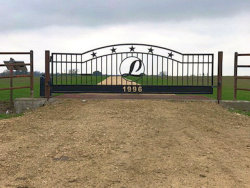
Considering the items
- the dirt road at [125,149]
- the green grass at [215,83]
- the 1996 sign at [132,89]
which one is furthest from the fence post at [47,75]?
the green grass at [215,83]

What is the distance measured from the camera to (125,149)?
4.52 m

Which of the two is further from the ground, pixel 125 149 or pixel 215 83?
pixel 215 83

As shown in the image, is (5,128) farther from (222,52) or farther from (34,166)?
(222,52)

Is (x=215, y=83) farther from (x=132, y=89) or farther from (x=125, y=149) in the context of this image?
(x=125, y=149)

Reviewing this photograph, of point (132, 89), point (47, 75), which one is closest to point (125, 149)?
point (132, 89)

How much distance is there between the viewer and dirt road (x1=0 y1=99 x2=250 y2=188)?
135 inches

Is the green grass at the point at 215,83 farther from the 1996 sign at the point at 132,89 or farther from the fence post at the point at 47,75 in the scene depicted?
the fence post at the point at 47,75

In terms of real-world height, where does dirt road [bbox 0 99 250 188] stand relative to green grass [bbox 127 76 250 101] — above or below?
below

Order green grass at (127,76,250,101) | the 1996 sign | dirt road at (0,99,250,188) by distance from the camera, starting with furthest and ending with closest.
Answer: green grass at (127,76,250,101) < the 1996 sign < dirt road at (0,99,250,188)

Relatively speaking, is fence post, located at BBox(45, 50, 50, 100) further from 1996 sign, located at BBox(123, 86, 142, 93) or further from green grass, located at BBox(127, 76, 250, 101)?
green grass, located at BBox(127, 76, 250, 101)

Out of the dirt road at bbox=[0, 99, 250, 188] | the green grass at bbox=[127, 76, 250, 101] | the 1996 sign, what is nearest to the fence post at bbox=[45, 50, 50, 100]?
the dirt road at bbox=[0, 99, 250, 188]

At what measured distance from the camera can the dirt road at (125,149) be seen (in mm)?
3436

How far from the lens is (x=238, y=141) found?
16.9 feet

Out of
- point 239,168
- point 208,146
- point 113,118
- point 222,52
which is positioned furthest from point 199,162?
point 222,52
